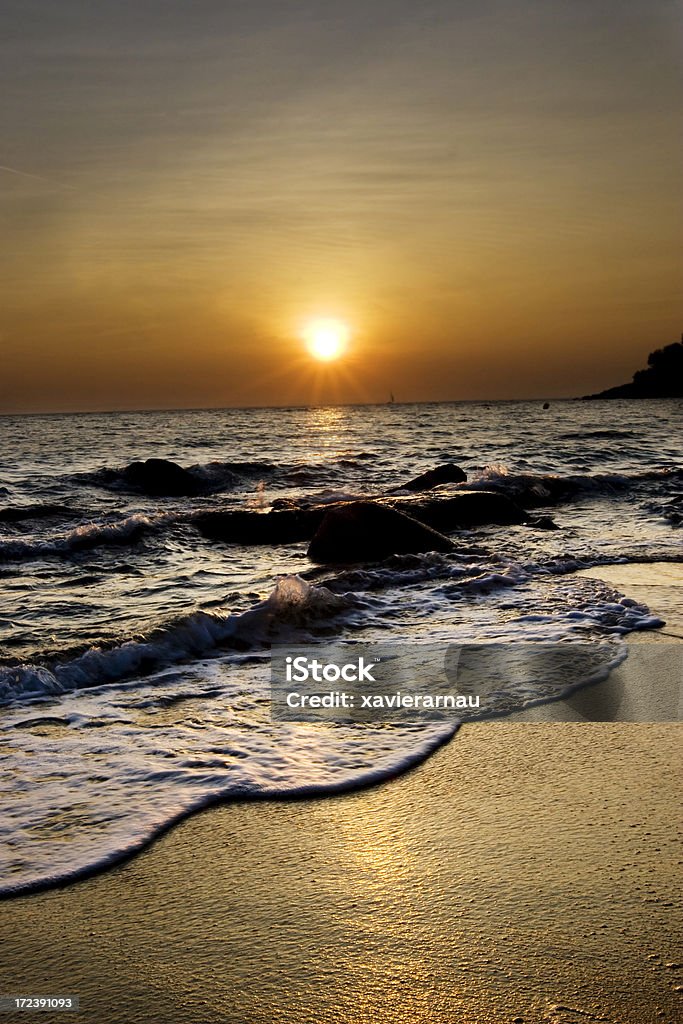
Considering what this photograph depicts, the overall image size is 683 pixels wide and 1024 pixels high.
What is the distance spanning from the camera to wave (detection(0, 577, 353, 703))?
498cm

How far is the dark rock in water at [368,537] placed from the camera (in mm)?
9297

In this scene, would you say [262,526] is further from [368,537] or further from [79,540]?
[368,537]

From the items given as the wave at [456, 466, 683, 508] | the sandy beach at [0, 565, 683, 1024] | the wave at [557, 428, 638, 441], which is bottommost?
the sandy beach at [0, 565, 683, 1024]

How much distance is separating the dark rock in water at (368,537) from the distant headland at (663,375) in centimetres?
12564

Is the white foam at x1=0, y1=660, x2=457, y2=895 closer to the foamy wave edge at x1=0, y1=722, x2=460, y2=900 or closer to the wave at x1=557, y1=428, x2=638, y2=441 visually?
the foamy wave edge at x1=0, y1=722, x2=460, y2=900

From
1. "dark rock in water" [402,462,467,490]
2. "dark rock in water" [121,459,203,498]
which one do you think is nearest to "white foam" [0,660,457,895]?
"dark rock in water" [402,462,467,490]

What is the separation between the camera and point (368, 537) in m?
9.39

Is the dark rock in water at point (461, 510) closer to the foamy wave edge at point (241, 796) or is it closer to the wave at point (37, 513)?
the wave at point (37, 513)

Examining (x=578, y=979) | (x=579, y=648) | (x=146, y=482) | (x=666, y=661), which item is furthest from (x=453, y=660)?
(x=146, y=482)

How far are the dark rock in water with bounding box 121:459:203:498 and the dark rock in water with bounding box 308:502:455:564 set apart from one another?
10.1 meters

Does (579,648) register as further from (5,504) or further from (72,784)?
(5,504)

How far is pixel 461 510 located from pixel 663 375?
413 feet

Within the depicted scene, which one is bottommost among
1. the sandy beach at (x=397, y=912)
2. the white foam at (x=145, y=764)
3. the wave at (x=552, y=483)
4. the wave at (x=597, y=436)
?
the white foam at (x=145, y=764)

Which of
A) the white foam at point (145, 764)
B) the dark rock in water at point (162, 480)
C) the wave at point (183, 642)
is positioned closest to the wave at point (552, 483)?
the dark rock in water at point (162, 480)
